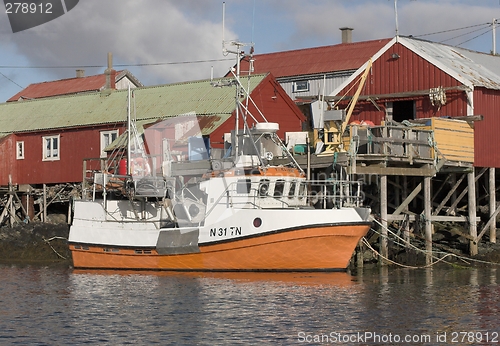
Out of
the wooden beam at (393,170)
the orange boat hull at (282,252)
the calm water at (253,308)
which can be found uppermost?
the wooden beam at (393,170)

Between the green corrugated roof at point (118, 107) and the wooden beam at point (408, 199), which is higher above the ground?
the green corrugated roof at point (118, 107)

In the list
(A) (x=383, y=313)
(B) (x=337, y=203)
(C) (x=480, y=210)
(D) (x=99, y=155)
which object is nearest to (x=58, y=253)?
(D) (x=99, y=155)

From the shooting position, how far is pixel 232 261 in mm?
28875

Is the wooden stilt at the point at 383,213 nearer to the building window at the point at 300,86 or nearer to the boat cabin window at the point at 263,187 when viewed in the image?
the boat cabin window at the point at 263,187

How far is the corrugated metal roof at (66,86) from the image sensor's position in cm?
5959

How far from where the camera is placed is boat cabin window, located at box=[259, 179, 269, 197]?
94.4 feet

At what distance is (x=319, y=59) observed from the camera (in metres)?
54.4

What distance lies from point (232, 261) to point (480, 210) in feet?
40.4

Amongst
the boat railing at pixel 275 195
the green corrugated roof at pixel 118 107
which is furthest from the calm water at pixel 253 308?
the green corrugated roof at pixel 118 107

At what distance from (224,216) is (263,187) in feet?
5.06

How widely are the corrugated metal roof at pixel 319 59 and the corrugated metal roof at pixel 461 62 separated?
1388 centimetres

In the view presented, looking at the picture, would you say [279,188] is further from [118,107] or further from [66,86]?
[66,86]

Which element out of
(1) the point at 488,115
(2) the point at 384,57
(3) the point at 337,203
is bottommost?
(3) the point at 337,203

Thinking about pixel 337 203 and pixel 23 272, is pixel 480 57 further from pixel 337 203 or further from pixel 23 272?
pixel 23 272
